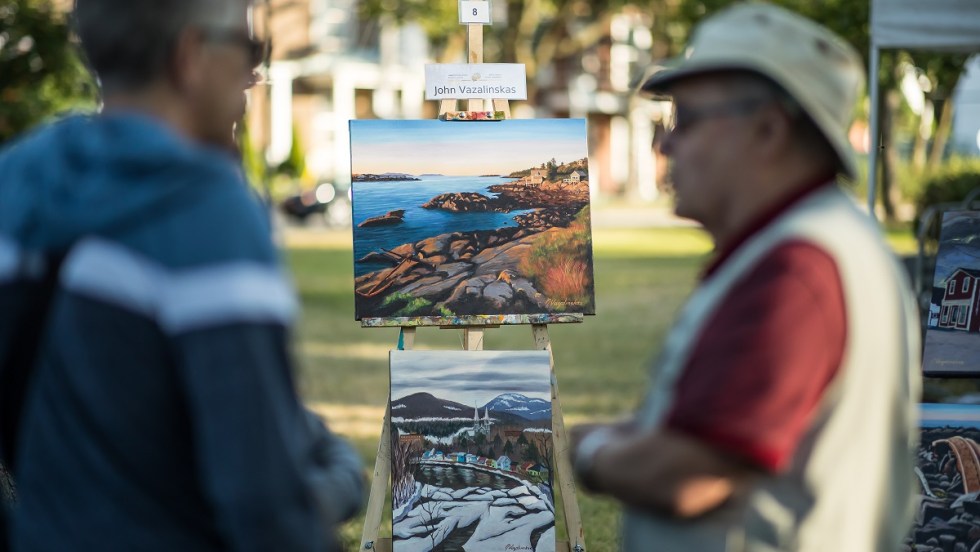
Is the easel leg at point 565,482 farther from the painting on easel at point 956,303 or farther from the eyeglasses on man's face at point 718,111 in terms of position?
the eyeglasses on man's face at point 718,111

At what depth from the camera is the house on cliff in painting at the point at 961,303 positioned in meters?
4.35

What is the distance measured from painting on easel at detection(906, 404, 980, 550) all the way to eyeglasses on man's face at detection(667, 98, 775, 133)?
2.24m

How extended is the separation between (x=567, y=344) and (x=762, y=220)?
8.94 m

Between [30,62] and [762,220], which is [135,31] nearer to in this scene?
[762,220]

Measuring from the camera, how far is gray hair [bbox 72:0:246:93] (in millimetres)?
1465

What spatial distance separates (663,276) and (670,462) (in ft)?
47.6

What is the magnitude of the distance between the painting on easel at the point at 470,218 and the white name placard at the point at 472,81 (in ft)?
0.33

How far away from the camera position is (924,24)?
6.09 metres

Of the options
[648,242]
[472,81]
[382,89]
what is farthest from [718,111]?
[382,89]

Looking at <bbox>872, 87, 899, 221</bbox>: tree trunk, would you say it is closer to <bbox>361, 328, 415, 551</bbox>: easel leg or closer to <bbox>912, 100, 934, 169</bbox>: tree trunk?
<bbox>912, 100, 934, 169</bbox>: tree trunk

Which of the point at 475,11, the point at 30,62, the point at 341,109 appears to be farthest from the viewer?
the point at 341,109

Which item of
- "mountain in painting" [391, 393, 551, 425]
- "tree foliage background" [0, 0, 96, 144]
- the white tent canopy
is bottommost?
"mountain in painting" [391, 393, 551, 425]

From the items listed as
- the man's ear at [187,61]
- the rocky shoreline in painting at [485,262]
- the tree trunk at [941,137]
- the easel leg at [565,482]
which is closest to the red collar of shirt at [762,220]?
the man's ear at [187,61]

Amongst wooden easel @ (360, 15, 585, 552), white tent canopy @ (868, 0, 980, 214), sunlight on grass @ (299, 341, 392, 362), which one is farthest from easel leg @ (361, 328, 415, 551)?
sunlight on grass @ (299, 341, 392, 362)
